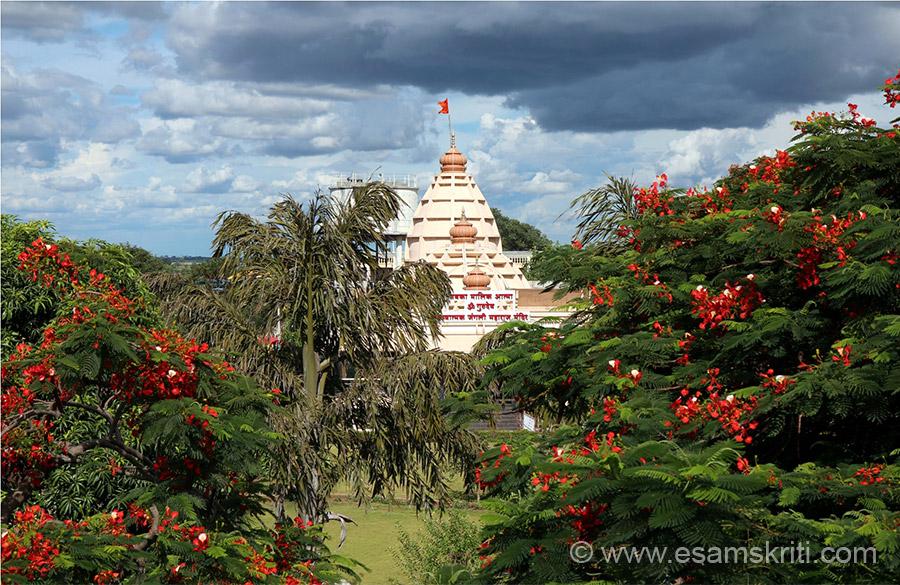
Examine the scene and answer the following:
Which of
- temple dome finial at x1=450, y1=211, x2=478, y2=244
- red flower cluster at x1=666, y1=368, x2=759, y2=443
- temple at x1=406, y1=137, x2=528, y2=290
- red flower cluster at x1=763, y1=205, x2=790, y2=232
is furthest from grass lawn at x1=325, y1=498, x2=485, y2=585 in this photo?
temple at x1=406, y1=137, x2=528, y2=290

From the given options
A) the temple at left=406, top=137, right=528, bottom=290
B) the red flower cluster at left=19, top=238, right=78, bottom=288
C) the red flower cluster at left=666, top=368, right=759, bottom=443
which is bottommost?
the red flower cluster at left=666, top=368, right=759, bottom=443

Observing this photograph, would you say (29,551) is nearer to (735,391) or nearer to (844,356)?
(735,391)

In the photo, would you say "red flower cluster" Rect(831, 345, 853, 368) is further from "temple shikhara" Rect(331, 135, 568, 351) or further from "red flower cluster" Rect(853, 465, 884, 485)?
"temple shikhara" Rect(331, 135, 568, 351)

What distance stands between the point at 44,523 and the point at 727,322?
18.2 ft

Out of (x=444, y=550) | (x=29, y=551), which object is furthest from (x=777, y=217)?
(x=444, y=550)

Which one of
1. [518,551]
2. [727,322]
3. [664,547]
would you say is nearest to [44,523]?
[518,551]

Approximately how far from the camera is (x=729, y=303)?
776cm

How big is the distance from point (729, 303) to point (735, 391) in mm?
886

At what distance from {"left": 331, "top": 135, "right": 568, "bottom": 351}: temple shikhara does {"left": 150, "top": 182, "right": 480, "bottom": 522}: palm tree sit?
14.9m

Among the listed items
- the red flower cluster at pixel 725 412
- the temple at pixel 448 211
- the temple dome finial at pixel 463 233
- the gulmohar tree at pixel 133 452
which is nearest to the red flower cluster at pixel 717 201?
the red flower cluster at pixel 725 412

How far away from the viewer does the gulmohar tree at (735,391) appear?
575 cm

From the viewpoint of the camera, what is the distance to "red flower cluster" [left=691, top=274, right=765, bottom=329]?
25.5ft

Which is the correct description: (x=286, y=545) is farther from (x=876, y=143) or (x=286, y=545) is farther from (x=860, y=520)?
(x=876, y=143)

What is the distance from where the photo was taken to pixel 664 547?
5.56 meters
